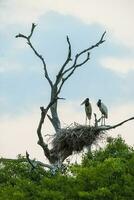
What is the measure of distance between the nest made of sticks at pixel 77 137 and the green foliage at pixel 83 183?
29.2 inches

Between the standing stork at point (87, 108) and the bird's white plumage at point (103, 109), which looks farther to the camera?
the standing stork at point (87, 108)

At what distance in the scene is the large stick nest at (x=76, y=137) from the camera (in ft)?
108

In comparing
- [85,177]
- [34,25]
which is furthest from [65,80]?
[85,177]

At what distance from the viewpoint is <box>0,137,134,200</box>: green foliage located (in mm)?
30703

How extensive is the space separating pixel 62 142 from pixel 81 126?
0.92m

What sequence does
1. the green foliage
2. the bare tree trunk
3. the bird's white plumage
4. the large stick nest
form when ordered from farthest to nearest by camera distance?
the bird's white plumage < the bare tree trunk < the large stick nest < the green foliage

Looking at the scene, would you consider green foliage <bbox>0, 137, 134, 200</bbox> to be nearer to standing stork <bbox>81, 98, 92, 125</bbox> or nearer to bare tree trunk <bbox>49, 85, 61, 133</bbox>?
bare tree trunk <bbox>49, 85, 61, 133</bbox>

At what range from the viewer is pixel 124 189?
30750 millimetres

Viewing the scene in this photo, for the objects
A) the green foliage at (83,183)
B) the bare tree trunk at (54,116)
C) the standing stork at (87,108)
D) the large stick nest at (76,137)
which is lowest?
the green foliage at (83,183)

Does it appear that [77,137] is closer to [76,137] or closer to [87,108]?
[76,137]

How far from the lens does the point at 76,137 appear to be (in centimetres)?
3288

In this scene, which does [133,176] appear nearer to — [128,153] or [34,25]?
[128,153]

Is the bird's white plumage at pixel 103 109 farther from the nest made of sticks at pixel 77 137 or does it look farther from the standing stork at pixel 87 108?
the nest made of sticks at pixel 77 137

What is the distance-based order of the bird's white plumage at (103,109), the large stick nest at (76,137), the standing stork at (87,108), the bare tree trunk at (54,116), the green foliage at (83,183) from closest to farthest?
the green foliage at (83,183)
the large stick nest at (76,137)
the bare tree trunk at (54,116)
the bird's white plumage at (103,109)
the standing stork at (87,108)
